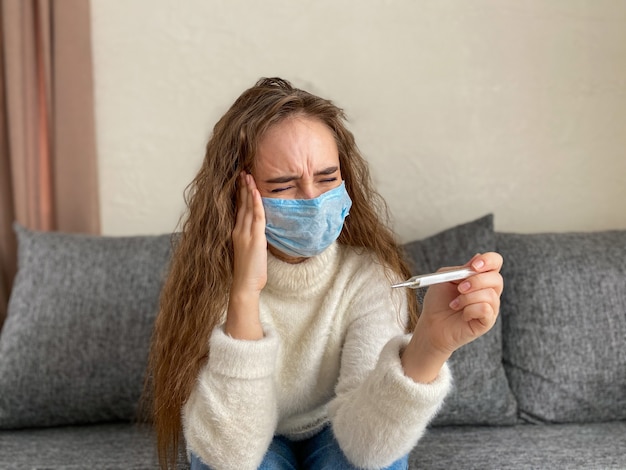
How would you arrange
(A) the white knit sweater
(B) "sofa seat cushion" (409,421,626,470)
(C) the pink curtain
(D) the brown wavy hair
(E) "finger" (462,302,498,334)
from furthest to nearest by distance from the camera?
1. (C) the pink curtain
2. (B) "sofa seat cushion" (409,421,626,470)
3. (D) the brown wavy hair
4. (A) the white knit sweater
5. (E) "finger" (462,302,498,334)

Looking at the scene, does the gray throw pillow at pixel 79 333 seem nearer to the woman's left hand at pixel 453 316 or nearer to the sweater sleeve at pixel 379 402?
the sweater sleeve at pixel 379 402

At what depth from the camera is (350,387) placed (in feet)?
3.84

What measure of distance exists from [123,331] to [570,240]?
1127 millimetres

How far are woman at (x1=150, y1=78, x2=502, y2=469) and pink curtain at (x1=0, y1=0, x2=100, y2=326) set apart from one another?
2.60ft

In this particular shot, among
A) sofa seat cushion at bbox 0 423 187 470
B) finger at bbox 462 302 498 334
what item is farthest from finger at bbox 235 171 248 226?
sofa seat cushion at bbox 0 423 187 470

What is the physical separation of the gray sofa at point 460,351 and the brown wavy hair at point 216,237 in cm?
39

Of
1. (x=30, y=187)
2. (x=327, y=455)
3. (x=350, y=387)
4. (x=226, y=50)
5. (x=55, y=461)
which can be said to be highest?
(x=226, y=50)

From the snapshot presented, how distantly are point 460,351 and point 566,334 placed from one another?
25 centimetres

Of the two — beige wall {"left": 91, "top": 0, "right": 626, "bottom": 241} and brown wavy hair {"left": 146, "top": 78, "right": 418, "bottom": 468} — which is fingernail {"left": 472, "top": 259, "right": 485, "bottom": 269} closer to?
brown wavy hair {"left": 146, "top": 78, "right": 418, "bottom": 468}

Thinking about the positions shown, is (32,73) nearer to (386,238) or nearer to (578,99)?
(386,238)

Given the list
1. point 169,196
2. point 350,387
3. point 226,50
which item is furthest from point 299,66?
point 350,387

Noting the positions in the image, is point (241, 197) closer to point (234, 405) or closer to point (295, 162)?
point (295, 162)

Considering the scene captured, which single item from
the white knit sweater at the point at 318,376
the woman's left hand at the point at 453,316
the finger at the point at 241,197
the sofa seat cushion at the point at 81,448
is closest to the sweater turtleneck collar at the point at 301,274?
the white knit sweater at the point at 318,376

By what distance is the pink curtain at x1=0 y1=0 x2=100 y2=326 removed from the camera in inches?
75.0
